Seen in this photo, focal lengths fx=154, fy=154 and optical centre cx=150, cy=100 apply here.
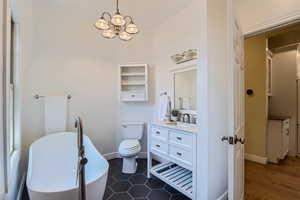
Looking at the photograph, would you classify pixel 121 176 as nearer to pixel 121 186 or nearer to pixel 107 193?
pixel 121 186

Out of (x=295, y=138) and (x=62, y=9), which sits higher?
(x=62, y=9)

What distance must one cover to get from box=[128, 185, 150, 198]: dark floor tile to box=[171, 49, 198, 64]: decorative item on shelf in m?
2.00

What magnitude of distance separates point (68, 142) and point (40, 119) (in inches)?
24.6

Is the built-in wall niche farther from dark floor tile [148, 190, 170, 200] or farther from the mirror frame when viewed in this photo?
dark floor tile [148, 190, 170, 200]

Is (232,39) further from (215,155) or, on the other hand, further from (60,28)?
(60,28)

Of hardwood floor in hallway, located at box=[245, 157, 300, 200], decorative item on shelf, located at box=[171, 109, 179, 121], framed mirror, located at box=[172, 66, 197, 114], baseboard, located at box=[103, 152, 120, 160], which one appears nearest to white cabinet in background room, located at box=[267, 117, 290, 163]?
hardwood floor in hallway, located at box=[245, 157, 300, 200]

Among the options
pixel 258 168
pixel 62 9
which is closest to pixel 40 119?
pixel 62 9

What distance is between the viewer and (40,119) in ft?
8.17

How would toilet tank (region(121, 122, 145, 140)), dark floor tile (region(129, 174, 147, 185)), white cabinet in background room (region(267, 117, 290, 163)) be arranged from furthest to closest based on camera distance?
toilet tank (region(121, 122, 145, 140)) < white cabinet in background room (region(267, 117, 290, 163)) < dark floor tile (region(129, 174, 147, 185))

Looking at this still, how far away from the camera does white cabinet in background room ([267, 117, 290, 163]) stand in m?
2.91

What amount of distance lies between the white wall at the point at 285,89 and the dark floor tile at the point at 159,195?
121 inches

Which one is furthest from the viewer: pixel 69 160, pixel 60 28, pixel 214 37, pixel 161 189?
pixel 60 28

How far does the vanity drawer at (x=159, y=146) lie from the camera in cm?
215

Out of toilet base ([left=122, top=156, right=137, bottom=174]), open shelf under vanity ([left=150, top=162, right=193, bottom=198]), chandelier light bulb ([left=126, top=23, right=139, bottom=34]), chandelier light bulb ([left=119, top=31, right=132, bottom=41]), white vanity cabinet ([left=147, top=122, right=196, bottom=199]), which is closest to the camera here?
white vanity cabinet ([left=147, top=122, right=196, bottom=199])
